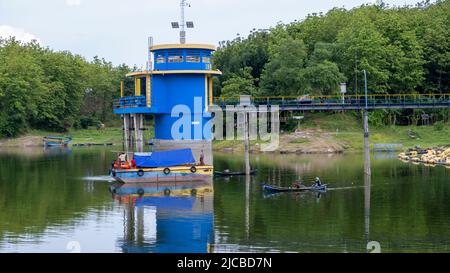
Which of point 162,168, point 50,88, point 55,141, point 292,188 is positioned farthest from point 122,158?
point 50,88

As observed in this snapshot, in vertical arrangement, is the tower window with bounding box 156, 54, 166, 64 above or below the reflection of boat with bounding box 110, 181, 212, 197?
above

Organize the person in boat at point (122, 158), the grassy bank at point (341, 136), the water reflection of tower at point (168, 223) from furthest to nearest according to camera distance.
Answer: the grassy bank at point (341, 136), the person in boat at point (122, 158), the water reflection of tower at point (168, 223)

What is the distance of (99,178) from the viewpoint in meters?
85.7

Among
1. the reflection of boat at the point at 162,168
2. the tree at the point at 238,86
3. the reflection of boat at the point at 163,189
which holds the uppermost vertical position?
the tree at the point at 238,86

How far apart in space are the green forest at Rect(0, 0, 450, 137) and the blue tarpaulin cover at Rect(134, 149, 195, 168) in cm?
5011

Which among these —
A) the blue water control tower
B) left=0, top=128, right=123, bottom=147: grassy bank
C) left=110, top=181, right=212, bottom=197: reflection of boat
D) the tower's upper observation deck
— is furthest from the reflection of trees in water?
left=0, top=128, right=123, bottom=147: grassy bank

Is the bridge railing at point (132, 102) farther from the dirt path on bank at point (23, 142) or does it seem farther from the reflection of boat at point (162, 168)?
the dirt path on bank at point (23, 142)

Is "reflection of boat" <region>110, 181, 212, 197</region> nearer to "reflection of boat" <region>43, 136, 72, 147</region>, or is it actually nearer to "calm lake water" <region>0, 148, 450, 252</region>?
"calm lake water" <region>0, 148, 450, 252</region>

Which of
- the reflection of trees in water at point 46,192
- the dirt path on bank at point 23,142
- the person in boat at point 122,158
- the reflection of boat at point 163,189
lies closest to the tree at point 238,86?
the reflection of trees in water at point 46,192

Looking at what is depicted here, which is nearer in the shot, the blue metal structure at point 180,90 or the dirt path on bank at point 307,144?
the blue metal structure at point 180,90

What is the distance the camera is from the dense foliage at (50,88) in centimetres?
15212

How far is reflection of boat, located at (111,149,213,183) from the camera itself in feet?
256

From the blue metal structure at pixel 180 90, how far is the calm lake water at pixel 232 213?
7.64 meters
